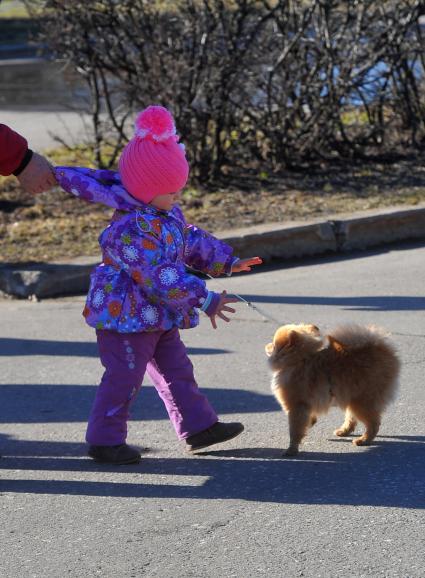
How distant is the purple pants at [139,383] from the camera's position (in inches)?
175

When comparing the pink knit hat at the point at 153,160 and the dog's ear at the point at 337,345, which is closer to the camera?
the pink knit hat at the point at 153,160

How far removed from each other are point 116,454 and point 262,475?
0.63 meters

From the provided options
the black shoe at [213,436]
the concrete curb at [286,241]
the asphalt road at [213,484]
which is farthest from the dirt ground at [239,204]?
the black shoe at [213,436]

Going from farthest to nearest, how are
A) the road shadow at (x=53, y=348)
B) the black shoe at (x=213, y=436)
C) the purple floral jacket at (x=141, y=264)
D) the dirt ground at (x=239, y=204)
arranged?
the dirt ground at (x=239, y=204) → the road shadow at (x=53, y=348) → the black shoe at (x=213, y=436) → the purple floral jacket at (x=141, y=264)

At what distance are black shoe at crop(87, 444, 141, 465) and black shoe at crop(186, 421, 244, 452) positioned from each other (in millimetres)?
245

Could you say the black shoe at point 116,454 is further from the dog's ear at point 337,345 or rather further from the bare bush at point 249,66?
the bare bush at point 249,66

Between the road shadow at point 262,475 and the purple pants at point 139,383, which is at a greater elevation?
the purple pants at point 139,383

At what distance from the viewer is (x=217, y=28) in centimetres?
935

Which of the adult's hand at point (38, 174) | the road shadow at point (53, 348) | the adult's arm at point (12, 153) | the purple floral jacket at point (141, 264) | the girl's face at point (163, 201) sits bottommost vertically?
the road shadow at point (53, 348)

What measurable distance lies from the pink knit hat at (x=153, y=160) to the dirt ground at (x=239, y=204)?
3725mm

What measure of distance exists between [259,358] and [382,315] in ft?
3.34

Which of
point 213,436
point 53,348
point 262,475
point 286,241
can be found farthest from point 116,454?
point 286,241

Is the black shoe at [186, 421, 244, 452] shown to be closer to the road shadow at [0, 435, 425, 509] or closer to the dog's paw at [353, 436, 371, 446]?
the road shadow at [0, 435, 425, 509]

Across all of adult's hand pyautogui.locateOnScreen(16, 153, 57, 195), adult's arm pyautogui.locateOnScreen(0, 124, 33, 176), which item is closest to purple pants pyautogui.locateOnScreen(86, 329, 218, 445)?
adult's hand pyautogui.locateOnScreen(16, 153, 57, 195)
